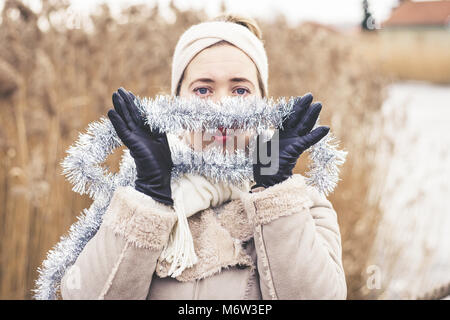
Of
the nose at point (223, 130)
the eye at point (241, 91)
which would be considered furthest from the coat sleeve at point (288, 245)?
the eye at point (241, 91)

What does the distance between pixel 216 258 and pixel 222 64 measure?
0.39m

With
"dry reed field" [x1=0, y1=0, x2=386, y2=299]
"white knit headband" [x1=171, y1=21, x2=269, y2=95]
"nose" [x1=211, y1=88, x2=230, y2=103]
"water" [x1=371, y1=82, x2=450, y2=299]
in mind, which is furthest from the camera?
"water" [x1=371, y1=82, x2=450, y2=299]

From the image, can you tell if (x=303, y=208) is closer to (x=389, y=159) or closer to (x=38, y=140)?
(x=38, y=140)

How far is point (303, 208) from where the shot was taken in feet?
2.35

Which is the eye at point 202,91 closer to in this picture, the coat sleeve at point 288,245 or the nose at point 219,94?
the nose at point 219,94

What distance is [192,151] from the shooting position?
75 centimetres

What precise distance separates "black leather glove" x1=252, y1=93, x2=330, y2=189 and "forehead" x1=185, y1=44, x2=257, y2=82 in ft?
0.64

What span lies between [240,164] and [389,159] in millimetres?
1537

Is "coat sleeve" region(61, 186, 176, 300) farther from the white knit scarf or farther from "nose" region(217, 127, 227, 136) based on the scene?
"nose" region(217, 127, 227, 136)

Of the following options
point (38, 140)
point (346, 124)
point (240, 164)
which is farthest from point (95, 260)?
point (346, 124)

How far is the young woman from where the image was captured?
70 centimetres

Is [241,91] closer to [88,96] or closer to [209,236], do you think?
[209,236]

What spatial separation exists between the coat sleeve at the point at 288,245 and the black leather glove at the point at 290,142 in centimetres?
2

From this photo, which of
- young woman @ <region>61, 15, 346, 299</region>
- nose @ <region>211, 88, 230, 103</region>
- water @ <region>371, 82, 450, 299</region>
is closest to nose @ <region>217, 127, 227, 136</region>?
young woman @ <region>61, 15, 346, 299</region>
